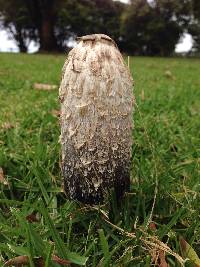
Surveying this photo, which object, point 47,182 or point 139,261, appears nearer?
point 139,261

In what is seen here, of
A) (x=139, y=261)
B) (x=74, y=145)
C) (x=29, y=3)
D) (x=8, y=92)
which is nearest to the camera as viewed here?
(x=139, y=261)

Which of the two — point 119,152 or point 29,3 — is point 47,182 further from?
point 29,3

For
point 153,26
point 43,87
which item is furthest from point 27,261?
point 153,26

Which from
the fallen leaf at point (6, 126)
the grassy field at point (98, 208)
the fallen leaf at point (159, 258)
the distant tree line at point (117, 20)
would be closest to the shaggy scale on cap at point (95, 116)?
the grassy field at point (98, 208)

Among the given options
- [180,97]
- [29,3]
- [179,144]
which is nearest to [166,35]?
[29,3]

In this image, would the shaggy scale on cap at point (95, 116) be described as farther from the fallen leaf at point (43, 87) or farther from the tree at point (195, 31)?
the tree at point (195, 31)

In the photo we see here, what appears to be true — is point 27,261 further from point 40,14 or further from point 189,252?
point 40,14

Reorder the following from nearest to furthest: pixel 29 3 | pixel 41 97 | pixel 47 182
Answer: pixel 47 182, pixel 41 97, pixel 29 3

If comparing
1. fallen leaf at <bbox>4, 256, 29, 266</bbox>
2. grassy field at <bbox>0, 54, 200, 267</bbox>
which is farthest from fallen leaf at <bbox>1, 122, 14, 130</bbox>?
fallen leaf at <bbox>4, 256, 29, 266</bbox>
